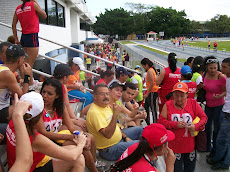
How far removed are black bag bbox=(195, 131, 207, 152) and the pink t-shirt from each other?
1227mm

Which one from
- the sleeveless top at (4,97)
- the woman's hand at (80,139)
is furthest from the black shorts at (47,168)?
the sleeveless top at (4,97)

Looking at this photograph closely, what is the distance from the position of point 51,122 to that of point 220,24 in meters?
107

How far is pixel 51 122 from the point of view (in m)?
2.93

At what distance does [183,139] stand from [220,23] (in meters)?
105

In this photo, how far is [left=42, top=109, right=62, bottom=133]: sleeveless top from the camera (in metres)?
2.85

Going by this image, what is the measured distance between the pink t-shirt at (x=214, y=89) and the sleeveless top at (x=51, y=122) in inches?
116

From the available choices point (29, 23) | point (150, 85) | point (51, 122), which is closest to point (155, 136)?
point (51, 122)

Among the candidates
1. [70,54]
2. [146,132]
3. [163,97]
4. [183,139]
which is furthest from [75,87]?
[70,54]

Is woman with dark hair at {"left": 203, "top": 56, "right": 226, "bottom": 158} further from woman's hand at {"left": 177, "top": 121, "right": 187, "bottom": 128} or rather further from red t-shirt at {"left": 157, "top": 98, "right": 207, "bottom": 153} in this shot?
woman's hand at {"left": 177, "top": 121, "right": 187, "bottom": 128}

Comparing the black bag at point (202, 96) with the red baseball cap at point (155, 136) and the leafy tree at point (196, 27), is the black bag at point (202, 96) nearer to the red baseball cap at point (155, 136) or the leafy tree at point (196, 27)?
the red baseball cap at point (155, 136)

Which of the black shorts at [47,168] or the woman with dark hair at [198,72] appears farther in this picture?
the woman with dark hair at [198,72]

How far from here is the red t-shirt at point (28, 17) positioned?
14.0ft

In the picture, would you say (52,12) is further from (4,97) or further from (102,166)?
(102,166)

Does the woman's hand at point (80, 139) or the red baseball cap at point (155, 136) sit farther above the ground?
the red baseball cap at point (155, 136)
